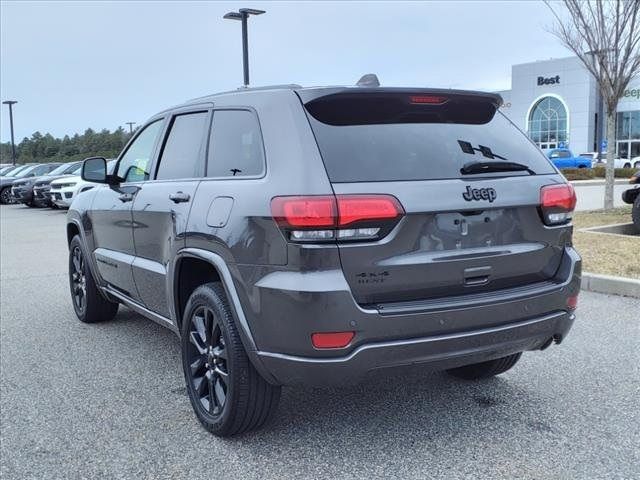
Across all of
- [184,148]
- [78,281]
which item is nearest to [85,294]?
[78,281]

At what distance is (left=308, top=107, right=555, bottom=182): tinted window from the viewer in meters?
3.11

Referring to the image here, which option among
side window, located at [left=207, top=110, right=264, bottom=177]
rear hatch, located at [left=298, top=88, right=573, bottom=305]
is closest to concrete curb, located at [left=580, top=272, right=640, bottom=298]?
rear hatch, located at [left=298, top=88, right=573, bottom=305]

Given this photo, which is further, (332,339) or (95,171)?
(95,171)

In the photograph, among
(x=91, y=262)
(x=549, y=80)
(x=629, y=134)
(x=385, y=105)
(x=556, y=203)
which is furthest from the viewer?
(x=549, y=80)

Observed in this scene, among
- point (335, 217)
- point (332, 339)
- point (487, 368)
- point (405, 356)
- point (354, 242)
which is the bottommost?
point (487, 368)

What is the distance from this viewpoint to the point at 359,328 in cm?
295

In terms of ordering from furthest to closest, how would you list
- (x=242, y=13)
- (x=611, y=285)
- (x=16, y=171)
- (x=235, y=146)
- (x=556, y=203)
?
(x=16, y=171)
(x=242, y=13)
(x=611, y=285)
(x=235, y=146)
(x=556, y=203)

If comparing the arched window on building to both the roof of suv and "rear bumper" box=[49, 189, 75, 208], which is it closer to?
"rear bumper" box=[49, 189, 75, 208]

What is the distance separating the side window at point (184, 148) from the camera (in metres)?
4.05

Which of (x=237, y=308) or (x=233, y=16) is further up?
(x=233, y=16)

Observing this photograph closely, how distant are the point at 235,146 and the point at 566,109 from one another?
64.1 m

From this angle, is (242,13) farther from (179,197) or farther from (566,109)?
(566,109)

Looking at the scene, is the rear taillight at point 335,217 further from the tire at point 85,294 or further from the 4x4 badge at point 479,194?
the tire at point 85,294

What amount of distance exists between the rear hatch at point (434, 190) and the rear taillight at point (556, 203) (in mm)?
35
